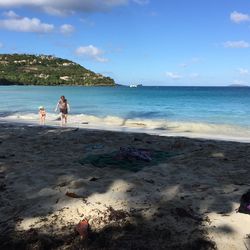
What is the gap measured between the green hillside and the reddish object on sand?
152379 mm

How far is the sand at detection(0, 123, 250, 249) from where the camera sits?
511 cm

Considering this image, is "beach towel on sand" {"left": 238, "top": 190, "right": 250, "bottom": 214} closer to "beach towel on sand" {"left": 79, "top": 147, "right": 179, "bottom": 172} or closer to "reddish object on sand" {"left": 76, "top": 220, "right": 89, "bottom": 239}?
"reddish object on sand" {"left": 76, "top": 220, "right": 89, "bottom": 239}

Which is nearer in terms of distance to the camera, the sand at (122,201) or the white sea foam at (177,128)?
the sand at (122,201)

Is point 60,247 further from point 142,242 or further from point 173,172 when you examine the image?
point 173,172

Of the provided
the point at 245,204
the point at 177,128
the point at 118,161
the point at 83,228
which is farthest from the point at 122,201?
the point at 177,128

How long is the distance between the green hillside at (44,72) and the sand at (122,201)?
149 m

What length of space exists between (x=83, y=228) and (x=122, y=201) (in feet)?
3.78

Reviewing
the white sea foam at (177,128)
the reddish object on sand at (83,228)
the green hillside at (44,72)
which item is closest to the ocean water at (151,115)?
the white sea foam at (177,128)

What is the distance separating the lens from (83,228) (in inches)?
206

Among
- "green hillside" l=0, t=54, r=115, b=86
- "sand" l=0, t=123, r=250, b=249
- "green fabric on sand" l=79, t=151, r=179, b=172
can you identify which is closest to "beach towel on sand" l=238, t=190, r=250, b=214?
"sand" l=0, t=123, r=250, b=249

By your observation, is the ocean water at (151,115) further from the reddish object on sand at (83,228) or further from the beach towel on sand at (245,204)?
the reddish object on sand at (83,228)

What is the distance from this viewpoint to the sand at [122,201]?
5.11m

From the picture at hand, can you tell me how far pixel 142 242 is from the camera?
500 cm

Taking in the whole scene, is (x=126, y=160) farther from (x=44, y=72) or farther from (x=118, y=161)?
(x=44, y=72)
